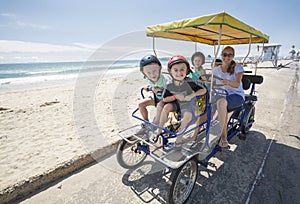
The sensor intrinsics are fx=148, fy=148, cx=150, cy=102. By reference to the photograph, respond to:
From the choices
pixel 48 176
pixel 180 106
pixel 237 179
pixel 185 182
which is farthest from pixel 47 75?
pixel 237 179

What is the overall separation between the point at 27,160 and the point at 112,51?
98.8 inches

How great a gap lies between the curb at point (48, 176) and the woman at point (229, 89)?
7.01 ft

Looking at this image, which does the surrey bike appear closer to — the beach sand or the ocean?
the beach sand

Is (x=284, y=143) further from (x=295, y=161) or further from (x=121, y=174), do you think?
(x=121, y=174)

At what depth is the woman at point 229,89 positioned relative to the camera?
2.40m

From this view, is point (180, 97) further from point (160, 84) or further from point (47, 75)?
point (47, 75)

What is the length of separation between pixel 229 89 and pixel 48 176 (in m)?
3.33

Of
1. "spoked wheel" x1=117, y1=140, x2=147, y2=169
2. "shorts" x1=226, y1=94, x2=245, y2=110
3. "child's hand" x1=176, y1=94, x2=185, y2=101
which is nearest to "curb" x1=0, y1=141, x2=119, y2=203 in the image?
"spoked wheel" x1=117, y1=140, x2=147, y2=169

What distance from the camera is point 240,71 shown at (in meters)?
2.63

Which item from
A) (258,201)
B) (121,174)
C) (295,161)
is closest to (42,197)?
(121,174)

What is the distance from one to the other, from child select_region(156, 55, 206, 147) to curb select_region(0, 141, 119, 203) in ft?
4.53

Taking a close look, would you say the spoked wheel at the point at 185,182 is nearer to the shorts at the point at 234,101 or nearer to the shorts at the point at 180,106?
the shorts at the point at 180,106

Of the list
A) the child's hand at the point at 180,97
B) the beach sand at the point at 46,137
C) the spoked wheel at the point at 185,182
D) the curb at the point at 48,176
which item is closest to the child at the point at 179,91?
the child's hand at the point at 180,97

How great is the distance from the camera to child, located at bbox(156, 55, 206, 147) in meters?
1.96
